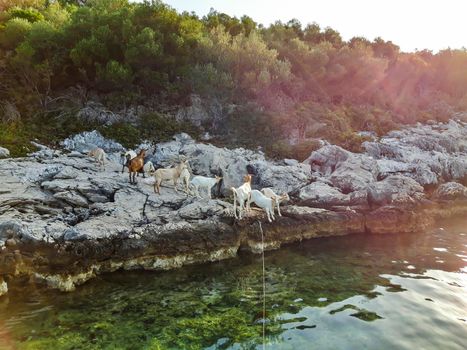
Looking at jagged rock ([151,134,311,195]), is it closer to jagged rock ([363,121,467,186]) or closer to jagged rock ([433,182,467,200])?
jagged rock ([363,121,467,186])

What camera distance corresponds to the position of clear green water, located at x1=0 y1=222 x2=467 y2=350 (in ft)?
30.9

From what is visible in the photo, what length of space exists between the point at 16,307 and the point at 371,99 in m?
50.9

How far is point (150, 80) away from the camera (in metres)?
32.6

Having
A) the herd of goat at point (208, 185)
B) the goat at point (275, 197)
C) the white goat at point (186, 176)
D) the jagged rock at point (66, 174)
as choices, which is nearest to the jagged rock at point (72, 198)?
the jagged rock at point (66, 174)

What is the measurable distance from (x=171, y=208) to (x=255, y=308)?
21.1ft

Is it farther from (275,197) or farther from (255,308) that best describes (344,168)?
(255,308)

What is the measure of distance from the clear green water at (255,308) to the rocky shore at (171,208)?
821 mm

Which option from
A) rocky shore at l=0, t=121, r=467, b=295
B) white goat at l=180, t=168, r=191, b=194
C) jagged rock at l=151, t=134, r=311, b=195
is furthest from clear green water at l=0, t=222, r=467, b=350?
jagged rock at l=151, t=134, r=311, b=195

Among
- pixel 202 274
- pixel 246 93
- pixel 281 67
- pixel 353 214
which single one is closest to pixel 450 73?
pixel 281 67

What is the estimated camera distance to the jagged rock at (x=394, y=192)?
20750 mm

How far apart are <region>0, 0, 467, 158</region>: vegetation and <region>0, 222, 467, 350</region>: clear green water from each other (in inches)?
515

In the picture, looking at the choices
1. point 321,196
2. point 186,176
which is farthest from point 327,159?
point 186,176

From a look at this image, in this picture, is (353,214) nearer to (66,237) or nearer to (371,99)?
(66,237)

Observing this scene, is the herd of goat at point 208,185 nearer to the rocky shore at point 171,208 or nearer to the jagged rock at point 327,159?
the rocky shore at point 171,208
